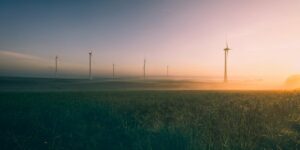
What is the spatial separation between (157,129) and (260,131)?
4.95m

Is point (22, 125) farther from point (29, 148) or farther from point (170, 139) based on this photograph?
point (170, 139)

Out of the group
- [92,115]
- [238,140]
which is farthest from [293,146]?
[92,115]

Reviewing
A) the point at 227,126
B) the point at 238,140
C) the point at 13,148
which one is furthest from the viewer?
the point at 227,126

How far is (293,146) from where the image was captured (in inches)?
377

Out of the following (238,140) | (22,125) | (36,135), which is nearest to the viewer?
(238,140)

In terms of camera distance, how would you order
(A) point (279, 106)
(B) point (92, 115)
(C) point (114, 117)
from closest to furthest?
(C) point (114, 117), (B) point (92, 115), (A) point (279, 106)

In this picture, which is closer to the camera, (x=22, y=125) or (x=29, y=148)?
(x=29, y=148)

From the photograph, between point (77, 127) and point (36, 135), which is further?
point (77, 127)

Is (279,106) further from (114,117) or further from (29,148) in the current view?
(29,148)

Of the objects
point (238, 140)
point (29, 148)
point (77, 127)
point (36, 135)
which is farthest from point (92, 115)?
point (238, 140)

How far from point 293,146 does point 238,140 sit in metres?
2.00

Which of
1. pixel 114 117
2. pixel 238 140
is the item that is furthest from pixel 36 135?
pixel 238 140

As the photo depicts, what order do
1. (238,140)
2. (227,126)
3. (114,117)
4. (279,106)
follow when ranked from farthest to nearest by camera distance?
(279,106)
(114,117)
(227,126)
(238,140)

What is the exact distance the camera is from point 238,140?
10.1 meters
